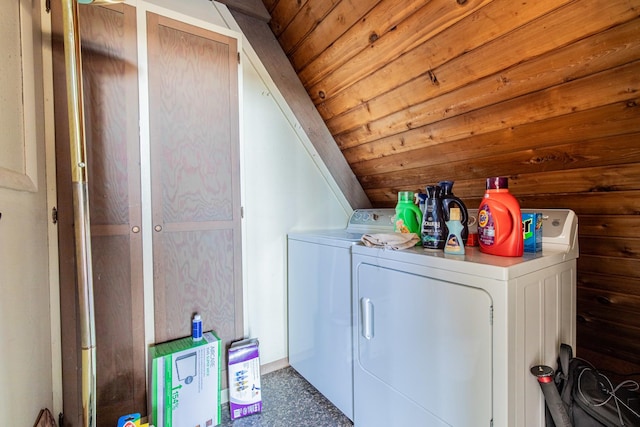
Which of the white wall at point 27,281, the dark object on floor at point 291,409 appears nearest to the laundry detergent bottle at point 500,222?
the dark object on floor at point 291,409

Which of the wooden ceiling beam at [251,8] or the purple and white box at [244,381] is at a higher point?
the wooden ceiling beam at [251,8]

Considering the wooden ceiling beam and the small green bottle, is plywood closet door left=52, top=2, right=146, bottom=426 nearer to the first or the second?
the wooden ceiling beam

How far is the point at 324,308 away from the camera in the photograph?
1.82m

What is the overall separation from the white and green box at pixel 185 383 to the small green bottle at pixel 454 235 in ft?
4.49

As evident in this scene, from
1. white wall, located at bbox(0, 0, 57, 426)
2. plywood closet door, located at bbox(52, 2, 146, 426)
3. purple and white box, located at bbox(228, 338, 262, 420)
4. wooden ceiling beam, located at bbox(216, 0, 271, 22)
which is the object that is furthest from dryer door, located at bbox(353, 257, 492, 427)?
wooden ceiling beam, located at bbox(216, 0, 271, 22)

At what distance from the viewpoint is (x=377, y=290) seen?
1.42m

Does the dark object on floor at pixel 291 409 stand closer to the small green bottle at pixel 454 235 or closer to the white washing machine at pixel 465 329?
the white washing machine at pixel 465 329

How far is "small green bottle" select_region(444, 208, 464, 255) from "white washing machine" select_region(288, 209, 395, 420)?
1.74 ft

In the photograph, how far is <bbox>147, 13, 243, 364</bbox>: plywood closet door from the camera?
64.1 inches

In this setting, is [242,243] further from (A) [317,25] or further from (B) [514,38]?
(B) [514,38]

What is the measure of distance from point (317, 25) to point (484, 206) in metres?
1.36

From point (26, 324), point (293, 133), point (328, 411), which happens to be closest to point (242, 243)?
point (293, 133)

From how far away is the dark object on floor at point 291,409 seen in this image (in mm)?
1671

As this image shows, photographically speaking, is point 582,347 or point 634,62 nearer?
point 634,62
